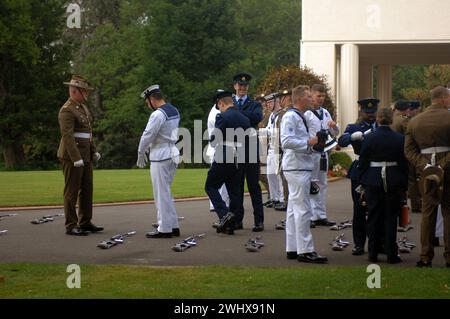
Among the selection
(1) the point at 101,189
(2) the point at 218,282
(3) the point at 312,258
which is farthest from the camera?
(1) the point at 101,189

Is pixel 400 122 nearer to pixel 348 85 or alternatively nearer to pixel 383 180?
pixel 383 180

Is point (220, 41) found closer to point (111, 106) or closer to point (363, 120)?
point (111, 106)

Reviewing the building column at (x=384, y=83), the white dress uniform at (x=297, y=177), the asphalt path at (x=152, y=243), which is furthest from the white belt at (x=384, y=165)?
the building column at (x=384, y=83)

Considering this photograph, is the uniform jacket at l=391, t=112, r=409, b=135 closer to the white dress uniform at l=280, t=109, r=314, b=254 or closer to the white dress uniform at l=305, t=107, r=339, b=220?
the white dress uniform at l=305, t=107, r=339, b=220

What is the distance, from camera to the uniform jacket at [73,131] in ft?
42.7

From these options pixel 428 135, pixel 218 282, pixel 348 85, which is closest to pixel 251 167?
pixel 428 135

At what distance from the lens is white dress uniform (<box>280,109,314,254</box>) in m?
10.5

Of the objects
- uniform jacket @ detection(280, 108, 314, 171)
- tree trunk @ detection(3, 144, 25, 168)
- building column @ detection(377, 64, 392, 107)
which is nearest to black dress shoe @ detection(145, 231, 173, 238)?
uniform jacket @ detection(280, 108, 314, 171)

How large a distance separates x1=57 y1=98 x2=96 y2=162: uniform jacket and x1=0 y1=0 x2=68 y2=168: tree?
122 feet

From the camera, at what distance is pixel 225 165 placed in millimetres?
13484

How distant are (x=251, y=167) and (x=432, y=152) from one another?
421 cm

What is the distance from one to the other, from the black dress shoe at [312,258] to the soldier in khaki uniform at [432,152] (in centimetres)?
112

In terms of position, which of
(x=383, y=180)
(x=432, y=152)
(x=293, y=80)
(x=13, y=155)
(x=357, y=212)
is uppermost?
(x=293, y=80)

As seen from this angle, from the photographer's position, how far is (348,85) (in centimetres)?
3228
